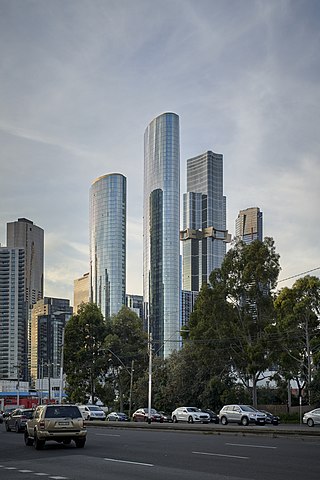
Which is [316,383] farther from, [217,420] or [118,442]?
[118,442]

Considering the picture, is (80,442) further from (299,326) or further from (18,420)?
(299,326)

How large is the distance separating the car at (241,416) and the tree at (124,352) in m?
35.0

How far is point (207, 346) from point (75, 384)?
26.4 meters

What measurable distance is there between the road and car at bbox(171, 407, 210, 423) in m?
29.6

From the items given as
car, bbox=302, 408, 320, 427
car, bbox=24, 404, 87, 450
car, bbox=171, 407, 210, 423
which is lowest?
car, bbox=171, 407, 210, 423

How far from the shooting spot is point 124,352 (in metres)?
88.8

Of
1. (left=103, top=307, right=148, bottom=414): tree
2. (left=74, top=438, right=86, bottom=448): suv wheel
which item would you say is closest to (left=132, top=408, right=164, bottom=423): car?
(left=103, top=307, right=148, bottom=414): tree

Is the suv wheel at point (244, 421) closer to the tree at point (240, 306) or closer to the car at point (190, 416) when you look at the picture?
the car at point (190, 416)

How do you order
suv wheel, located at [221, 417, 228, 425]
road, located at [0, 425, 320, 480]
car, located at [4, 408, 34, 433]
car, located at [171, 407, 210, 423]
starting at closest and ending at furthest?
road, located at [0, 425, 320, 480]
car, located at [4, 408, 34, 433]
suv wheel, located at [221, 417, 228, 425]
car, located at [171, 407, 210, 423]

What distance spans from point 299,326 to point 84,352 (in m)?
34.1

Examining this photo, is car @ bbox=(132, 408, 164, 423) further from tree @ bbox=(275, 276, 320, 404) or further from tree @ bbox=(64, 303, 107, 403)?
tree @ bbox=(64, 303, 107, 403)

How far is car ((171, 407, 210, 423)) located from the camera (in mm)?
57156

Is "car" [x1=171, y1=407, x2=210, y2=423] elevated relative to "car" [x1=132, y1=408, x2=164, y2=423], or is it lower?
elevated

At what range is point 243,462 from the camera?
19266mm
